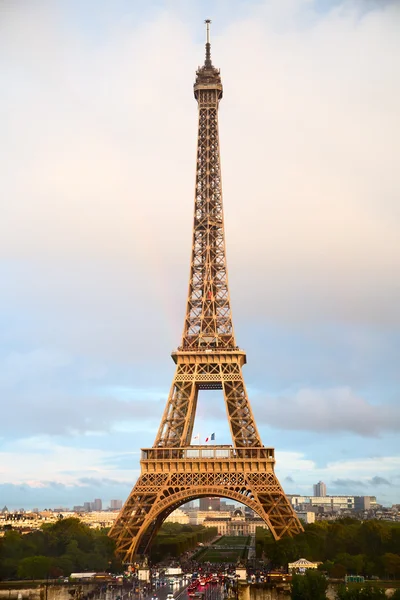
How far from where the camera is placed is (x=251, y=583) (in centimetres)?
7169

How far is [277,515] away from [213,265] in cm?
3244

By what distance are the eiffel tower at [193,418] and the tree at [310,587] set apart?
63.3 feet

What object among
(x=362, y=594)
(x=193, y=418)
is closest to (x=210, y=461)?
(x=193, y=418)

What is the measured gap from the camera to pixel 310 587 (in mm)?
61500

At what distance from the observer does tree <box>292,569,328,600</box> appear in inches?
2382

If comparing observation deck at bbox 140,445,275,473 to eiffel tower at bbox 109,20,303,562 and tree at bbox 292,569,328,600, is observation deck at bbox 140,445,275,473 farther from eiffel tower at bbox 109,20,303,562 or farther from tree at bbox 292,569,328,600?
tree at bbox 292,569,328,600

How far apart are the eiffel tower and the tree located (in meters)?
19.3

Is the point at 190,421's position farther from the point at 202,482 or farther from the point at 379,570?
the point at 379,570

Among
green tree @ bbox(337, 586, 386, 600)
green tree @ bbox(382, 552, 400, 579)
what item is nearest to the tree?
green tree @ bbox(337, 586, 386, 600)

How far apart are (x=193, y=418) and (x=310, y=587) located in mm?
36825

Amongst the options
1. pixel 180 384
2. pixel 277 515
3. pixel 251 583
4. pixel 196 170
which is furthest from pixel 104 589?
pixel 196 170

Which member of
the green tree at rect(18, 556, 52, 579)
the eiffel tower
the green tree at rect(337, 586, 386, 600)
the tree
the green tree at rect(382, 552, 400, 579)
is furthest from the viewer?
the eiffel tower

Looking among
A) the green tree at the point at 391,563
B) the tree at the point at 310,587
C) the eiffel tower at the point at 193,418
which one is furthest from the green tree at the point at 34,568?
the green tree at the point at 391,563

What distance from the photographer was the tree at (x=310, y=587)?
60.5 meters
